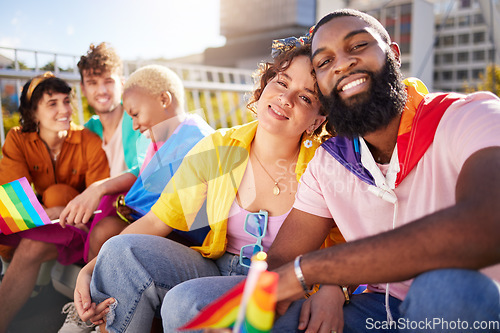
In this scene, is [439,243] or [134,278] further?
[134,278]

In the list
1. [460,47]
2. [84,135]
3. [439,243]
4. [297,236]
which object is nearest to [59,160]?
[84,135]

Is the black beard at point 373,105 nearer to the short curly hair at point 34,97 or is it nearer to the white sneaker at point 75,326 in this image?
the white sneaker at point 75,326

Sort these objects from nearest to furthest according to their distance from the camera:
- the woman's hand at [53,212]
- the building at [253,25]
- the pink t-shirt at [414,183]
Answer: the pink t-shirt at [414,183], the woman's hand at [53,212], the building at [253,25]

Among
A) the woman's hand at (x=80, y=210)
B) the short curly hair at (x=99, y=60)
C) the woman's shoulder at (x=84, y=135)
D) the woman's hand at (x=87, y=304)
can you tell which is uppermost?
the short curly hair at (x=99, y=60)

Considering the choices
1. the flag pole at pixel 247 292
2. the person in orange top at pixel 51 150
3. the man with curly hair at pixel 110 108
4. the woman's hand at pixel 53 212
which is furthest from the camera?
the man with curly hair at pixel 110 108

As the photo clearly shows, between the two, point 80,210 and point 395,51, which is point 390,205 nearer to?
point 395,51

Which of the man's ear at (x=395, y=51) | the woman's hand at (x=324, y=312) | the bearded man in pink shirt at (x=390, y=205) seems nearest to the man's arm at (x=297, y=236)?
the bearded man in pink shirt at (x=390, y=205)

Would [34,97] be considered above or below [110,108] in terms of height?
above

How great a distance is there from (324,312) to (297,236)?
30 cm

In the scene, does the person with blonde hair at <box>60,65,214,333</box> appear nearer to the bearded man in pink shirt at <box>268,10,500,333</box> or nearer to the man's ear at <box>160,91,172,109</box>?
the man's ear at <box>160,91,172,109</box>

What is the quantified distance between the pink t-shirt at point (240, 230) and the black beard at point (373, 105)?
21.7 inches

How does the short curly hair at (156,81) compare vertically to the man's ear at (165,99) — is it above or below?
above

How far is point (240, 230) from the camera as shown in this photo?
6.60 feet

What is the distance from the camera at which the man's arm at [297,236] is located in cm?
→ 163
